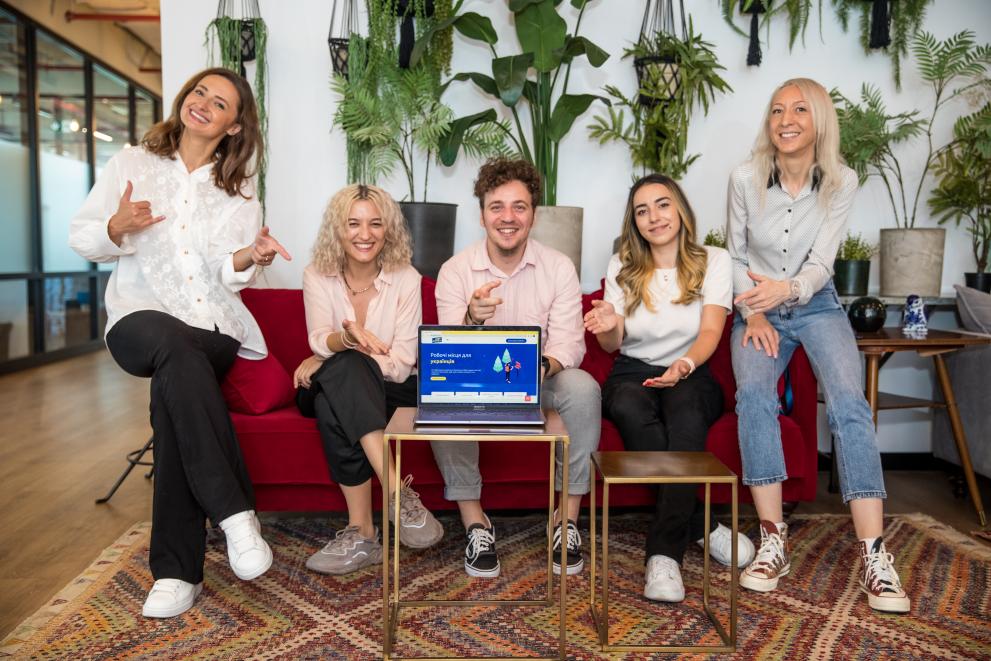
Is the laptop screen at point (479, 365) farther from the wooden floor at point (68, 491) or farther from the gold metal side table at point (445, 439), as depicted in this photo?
the wooden floor at point (68, 491)

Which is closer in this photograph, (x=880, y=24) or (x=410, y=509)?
(x=410, y=509)

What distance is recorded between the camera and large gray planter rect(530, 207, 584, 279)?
9.71 feet

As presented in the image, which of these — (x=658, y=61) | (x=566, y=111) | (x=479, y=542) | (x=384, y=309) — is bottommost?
(x=479, y=542)

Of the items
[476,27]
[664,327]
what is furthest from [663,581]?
[476,27]

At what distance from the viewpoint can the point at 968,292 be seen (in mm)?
2955

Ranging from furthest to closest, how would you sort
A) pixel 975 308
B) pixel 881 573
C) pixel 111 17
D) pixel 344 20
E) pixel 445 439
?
pixel 111 17 → pixel 344 20 → pixel 975 308 → pixel 881 573 → pixel 445 439

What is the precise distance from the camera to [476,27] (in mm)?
2953

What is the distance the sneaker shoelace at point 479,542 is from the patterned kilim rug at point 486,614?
7 centimetres

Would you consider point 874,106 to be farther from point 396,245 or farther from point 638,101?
point 396,245

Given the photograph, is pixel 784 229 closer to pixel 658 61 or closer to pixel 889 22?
pixel 658 61

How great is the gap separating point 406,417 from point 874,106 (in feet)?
8.02

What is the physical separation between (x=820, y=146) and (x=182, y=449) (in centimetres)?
206

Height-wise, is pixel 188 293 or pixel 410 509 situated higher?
pixel 188 293

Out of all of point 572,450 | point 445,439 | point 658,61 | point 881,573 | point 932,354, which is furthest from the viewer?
point 658,61
